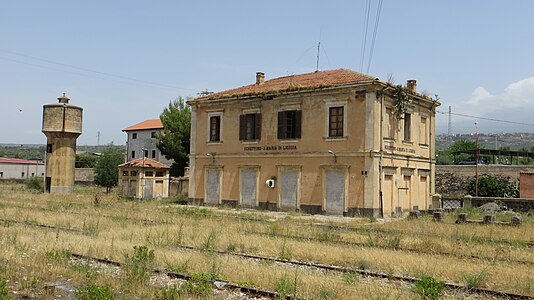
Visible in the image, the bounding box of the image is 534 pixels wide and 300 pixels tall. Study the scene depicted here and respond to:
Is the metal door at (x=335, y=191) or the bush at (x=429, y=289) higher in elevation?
the metal door at (x=335, y=191)

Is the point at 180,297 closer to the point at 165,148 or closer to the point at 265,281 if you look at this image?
the point at 265,281

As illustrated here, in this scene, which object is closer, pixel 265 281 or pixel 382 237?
pixel 265 281

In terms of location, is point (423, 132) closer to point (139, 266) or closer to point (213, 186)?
point (213, 186)

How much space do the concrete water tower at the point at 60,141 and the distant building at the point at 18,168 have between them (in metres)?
45.3

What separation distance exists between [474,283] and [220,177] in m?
21.3

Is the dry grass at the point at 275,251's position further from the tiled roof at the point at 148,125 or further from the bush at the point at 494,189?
the tiled roof at the point at 148,125

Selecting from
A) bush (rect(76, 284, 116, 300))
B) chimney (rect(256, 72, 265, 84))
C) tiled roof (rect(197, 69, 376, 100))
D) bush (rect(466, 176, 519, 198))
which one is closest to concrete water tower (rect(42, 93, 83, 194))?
tiled roof (rect(197, 69, 376, 100))

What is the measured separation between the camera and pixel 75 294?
7527mm

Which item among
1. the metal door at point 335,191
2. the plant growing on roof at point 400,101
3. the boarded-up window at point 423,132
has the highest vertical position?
the plant growing on roof at point 400,101

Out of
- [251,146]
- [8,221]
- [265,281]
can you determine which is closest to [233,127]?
[251,146]

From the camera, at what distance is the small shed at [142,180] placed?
34531 mm

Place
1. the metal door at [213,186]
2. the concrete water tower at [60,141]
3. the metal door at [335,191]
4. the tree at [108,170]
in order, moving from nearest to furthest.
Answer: the metal door at [335,191] → the metal door at [213,186] → the concrete water tower at [60,141] → the tree at [108,170]

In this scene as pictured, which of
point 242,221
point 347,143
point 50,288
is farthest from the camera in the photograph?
point 347,143

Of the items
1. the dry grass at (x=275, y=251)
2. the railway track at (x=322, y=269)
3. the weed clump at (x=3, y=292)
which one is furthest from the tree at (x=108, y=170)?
the weed clump at (x=3, y=292)
